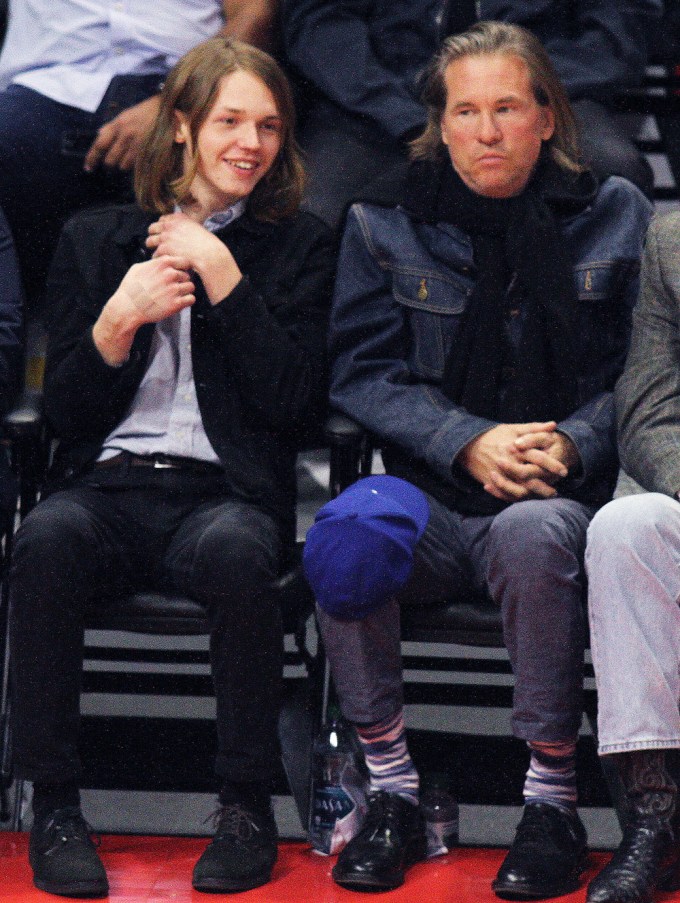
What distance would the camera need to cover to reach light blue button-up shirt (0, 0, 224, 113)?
3779 millimetres

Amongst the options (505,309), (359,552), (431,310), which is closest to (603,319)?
(505,309)

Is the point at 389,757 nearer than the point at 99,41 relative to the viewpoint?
Yes

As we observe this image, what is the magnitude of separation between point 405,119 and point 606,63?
553 mm

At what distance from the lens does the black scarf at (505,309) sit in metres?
3.01

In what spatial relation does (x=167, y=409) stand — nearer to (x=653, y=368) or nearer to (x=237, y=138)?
(x=237, y=138)

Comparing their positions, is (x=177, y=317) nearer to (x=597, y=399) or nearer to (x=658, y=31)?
(x=597, y=399)

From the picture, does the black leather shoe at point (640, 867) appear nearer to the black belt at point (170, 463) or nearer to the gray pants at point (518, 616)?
the gray pants at point (518, 616)

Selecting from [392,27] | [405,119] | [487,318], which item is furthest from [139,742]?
[392,27]

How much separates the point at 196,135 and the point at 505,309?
2.39ft

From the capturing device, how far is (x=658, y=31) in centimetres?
449

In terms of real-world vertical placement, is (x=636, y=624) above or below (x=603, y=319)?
below

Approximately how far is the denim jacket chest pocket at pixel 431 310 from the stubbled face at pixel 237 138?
0.37 m

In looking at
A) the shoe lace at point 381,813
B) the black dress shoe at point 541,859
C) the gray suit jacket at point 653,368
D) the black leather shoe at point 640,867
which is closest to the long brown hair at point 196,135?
the gray suit jacket at point 653,368

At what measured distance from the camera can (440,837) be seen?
9.12 ft
